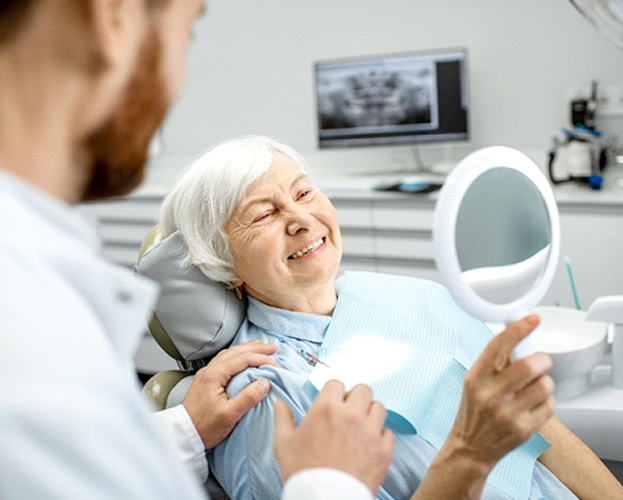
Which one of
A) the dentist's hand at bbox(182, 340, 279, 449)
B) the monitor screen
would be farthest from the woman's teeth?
the monitor screen

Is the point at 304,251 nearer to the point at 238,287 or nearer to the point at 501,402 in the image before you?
the point at 238,287

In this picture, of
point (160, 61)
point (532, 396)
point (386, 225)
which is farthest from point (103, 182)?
point (386, 225)

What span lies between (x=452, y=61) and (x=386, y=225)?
863 mm

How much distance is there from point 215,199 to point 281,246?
0.17 metres

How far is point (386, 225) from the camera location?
3.41m

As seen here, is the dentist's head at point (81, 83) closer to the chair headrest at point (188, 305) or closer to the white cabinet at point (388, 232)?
the chair headrest at point (188, 305)

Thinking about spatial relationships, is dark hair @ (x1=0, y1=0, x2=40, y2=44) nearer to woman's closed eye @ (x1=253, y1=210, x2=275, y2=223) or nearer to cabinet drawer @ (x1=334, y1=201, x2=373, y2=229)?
woman's closed eye @ (x1=253, y1=210, x2=275, y2=223)

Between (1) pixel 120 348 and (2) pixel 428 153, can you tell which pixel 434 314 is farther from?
(2) pixel 428 153

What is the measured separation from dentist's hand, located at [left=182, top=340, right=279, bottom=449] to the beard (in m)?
0.76

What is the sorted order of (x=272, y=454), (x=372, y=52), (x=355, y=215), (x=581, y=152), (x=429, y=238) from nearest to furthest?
(x=272, y=454) < (x=581, y=152) < (x=429, y=238) < (x=355, y=215) < (x=372, y=52)

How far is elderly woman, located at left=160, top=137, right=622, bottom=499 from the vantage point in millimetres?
1419


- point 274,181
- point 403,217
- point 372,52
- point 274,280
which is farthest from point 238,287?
point 372,52

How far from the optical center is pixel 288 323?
1646 mm

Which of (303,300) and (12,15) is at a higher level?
(12,15)
